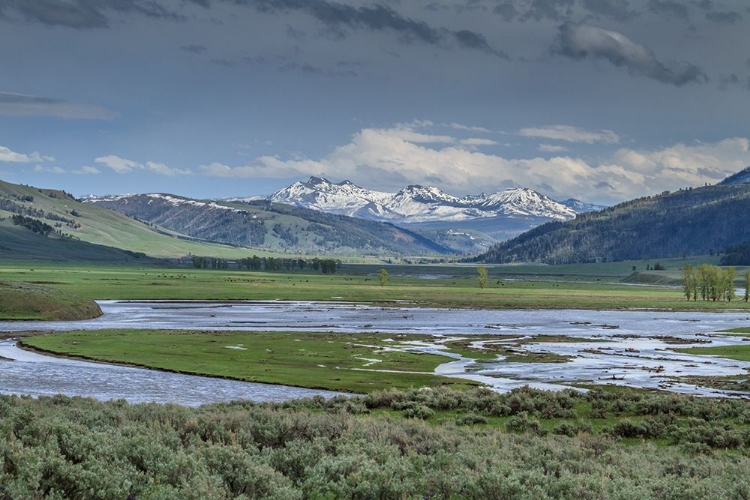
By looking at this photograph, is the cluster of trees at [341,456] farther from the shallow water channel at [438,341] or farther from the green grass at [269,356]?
the green grass at [269,356]

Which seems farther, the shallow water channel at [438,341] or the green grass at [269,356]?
the green grass at [269,356]

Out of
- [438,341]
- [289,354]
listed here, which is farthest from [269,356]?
[438,341]

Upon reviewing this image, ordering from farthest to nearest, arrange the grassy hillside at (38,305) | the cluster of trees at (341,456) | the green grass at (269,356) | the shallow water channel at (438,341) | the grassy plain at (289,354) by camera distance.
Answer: the grassy hillside at (38,305), the grassy plain at (289,354), the green grass at (269,356), the shallow water channel at (438,341), the cluster of trees at (341,456)

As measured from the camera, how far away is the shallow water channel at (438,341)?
56.7 metres

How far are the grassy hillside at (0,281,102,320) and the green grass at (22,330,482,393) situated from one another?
2673 centimetres

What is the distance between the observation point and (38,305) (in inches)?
4747

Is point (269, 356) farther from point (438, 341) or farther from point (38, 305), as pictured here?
point (38, 305)

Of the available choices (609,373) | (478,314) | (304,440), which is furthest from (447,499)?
(478,314)

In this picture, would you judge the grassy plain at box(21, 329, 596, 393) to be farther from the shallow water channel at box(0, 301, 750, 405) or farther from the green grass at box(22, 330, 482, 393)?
the shallow water channel at box(0, 301, 750, 405)

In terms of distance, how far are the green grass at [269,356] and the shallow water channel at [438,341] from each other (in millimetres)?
2653

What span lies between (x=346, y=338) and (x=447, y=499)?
77731 millimetres

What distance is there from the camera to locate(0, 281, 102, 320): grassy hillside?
11806 cm

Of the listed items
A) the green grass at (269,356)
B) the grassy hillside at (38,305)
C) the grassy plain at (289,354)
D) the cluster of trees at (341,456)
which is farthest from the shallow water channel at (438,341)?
the cluster of trees at (341,456)

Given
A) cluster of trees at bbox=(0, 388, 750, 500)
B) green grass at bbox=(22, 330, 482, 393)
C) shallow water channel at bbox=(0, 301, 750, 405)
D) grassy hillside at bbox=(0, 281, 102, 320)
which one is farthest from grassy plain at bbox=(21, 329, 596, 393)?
grassy hillside at bbox=(0, 281, 102, 320)
